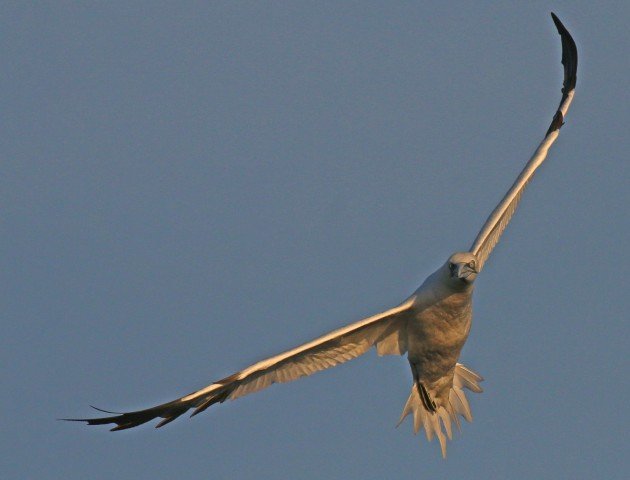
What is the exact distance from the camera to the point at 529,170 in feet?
59.4

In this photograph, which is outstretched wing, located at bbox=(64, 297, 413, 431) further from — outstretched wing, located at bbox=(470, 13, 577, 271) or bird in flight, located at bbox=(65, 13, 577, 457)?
outstretched wing, located at bbox=(470, 13, 577, 271)

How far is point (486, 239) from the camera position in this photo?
17.3m

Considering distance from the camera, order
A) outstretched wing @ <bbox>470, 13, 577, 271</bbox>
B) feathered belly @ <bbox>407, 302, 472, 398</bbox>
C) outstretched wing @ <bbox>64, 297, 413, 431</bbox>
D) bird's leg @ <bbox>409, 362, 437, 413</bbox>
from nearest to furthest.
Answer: outstretched wing @ <bbox>64, 297, 413, 431</bbox>, feathered belly @ <bbox>407, 302, 472, 398</bbox>, outstretched wing @ <bbox>470, 13, 577, 271</bbox>, bird's leg @ <bbox>409, 362, 437, 413</bbox>

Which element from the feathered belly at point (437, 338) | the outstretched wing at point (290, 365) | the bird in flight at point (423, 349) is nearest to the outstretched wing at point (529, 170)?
the bird in flight at point (423, 349)

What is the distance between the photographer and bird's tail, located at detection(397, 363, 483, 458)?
17.9 m

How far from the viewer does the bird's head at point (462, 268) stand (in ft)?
52.4

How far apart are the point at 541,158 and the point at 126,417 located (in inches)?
260

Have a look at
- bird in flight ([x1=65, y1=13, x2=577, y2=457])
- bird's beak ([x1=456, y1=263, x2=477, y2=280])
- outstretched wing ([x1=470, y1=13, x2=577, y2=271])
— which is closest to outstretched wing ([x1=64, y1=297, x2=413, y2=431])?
bird in flight ([x1=65, y1=13, x2=577, y2=457])

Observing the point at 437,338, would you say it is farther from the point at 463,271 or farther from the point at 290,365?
the point at 290,365

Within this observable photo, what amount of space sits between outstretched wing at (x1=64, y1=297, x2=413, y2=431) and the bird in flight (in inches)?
0.4

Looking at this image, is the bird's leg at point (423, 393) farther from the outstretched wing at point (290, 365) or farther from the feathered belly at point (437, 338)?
the outstretched wing at point (290, 365)

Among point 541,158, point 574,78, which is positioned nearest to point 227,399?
point 541,158

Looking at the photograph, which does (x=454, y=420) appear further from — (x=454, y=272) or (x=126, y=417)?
(x=126, y=417)

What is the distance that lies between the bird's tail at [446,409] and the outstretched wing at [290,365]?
1152 millimetres
